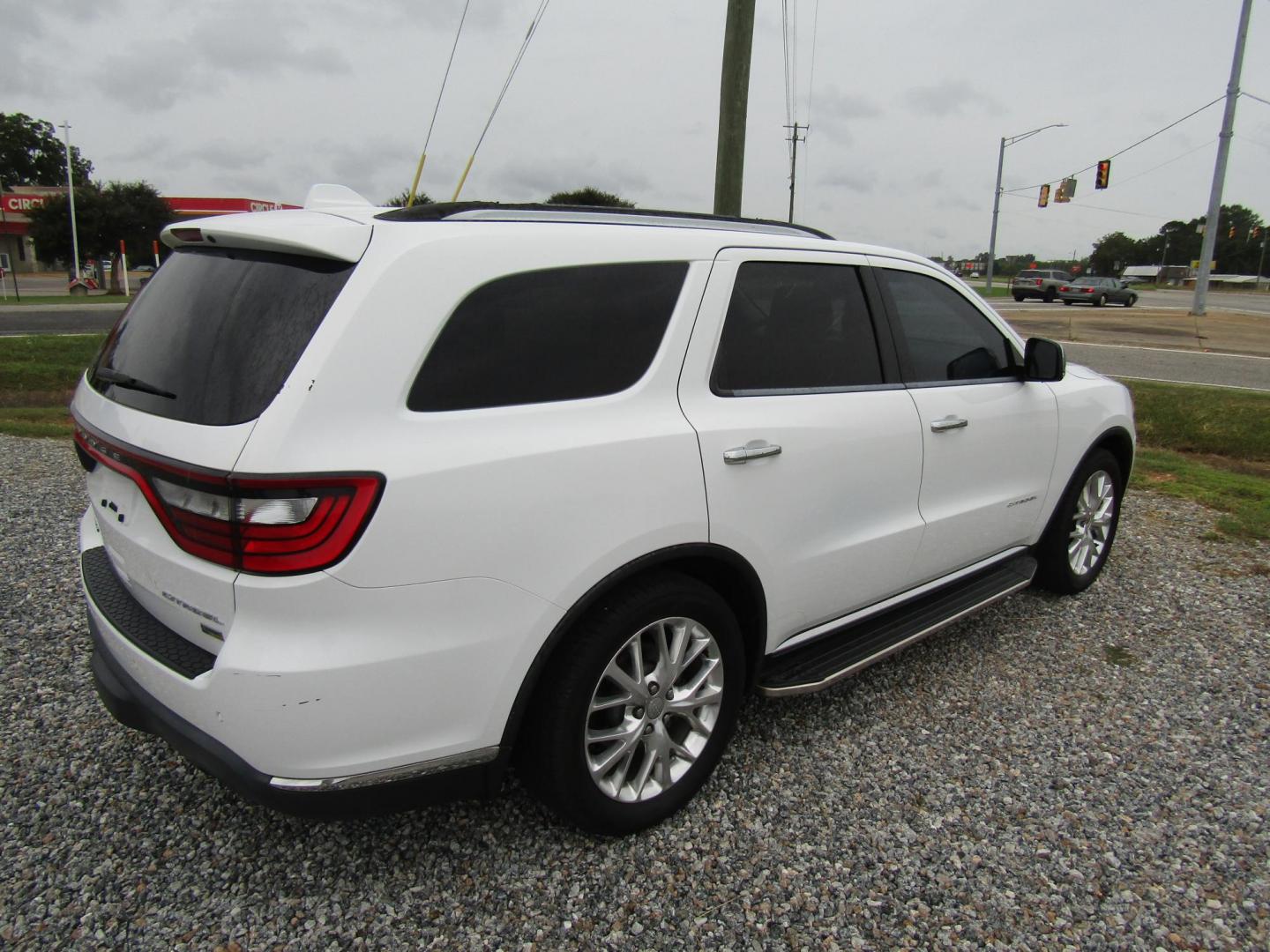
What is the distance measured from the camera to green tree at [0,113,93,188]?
76250mm

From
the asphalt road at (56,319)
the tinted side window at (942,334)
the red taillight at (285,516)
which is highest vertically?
the tinted side window at (942,334)

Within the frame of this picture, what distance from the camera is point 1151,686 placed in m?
3.48

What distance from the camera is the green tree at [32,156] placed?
3002 inches

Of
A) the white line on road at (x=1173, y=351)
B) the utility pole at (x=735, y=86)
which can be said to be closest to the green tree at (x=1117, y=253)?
the white line on road at (x=1173, y=351)

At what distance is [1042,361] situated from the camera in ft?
11.9

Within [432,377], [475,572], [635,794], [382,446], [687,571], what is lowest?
[635,794]

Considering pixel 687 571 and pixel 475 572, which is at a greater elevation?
pixel 475 572

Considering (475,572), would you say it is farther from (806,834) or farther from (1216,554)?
(1216,554)

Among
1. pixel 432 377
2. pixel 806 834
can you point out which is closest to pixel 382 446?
pixel 432 377

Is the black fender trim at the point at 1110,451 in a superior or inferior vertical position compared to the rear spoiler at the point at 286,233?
inferior

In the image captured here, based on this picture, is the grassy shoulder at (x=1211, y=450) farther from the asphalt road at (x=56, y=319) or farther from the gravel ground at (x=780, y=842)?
the asphalt road at (x=56, y=319)

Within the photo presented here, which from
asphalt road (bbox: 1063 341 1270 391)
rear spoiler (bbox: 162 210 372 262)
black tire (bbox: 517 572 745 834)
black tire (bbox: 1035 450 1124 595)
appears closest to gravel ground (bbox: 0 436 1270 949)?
black tire (bbox: 517 572 745 834)

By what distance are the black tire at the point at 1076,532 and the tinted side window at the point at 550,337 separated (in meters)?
2.68

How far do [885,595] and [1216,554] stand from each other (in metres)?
3.16
